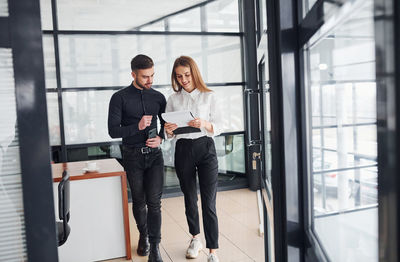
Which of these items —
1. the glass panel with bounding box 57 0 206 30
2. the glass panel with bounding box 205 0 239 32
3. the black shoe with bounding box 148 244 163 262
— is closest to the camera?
the black shoe with bounding box 148 244 163 262

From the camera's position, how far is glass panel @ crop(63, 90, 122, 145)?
481 cm

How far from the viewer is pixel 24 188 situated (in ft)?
3.82

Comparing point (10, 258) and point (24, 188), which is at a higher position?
point (24, 188)

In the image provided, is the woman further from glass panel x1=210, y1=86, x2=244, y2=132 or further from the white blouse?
glass panel x1=210, y1=86, x2=244, y2=132

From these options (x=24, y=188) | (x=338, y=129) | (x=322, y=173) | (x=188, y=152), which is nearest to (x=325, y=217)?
(x=322, y=173)

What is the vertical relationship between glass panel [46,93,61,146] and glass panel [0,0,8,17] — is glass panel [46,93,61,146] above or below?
below

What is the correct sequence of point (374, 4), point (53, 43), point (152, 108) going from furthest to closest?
point (53, 43) → point (152, 108) → point (374, 4)

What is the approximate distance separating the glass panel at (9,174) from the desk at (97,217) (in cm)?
196

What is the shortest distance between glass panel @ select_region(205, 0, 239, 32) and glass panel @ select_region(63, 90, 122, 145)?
161 cm

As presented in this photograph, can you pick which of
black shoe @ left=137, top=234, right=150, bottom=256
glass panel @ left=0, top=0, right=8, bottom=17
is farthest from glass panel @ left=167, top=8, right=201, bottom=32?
glass panel @ left=0, top=0, right=8, bottom=17

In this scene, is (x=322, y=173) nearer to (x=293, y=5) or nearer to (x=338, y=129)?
(x=338, y=129)

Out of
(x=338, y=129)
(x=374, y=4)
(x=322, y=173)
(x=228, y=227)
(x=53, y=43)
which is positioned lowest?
(x=228, y=227)

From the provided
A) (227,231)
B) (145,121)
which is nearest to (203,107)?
(145,121)

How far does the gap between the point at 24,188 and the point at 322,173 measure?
35.0 inches
